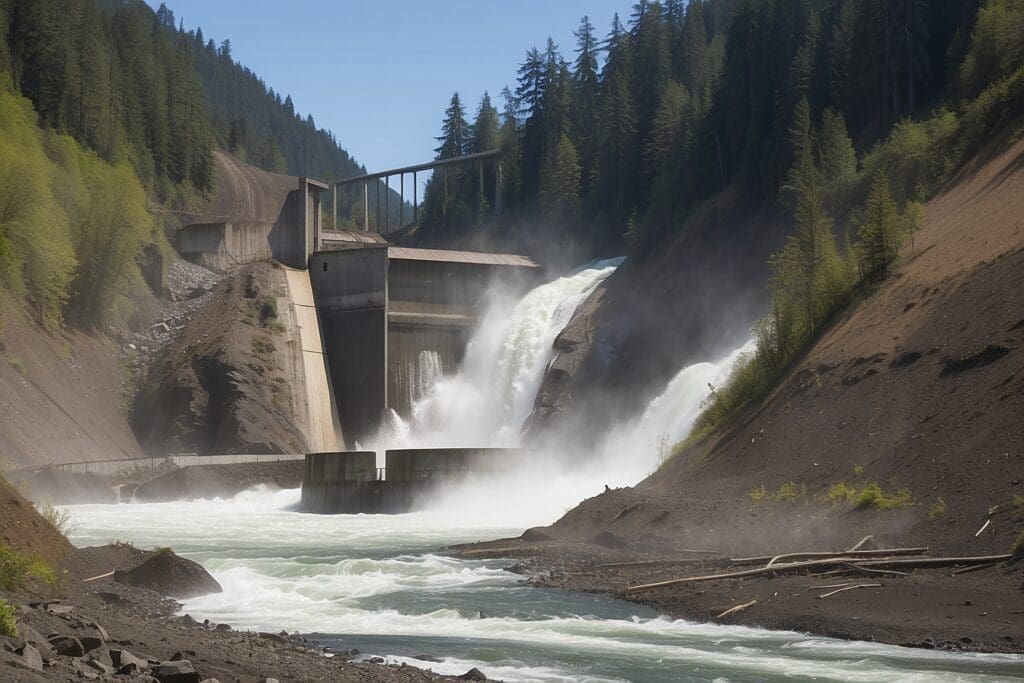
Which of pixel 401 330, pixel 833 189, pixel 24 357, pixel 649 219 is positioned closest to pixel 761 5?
pixel 649 219

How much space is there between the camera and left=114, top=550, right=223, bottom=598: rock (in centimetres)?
2091

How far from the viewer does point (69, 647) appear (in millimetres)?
11297

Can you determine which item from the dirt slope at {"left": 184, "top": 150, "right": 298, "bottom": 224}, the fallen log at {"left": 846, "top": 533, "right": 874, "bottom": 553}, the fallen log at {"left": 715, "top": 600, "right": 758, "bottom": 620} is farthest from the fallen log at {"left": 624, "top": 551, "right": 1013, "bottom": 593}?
the dirt slope at {"left": 184, "top": 150, "right": 298, "bottom": 224}

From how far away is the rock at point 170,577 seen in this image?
2091 centimetres

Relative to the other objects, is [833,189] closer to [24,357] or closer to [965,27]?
[965,27]

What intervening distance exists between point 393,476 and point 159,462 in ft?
37.2

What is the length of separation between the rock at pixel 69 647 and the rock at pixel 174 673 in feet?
2.30

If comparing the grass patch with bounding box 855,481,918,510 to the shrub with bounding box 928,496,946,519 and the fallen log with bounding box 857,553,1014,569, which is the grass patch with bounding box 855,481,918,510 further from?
the fallen log with bounding box 857,553,1014,569

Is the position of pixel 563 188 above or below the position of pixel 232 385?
above

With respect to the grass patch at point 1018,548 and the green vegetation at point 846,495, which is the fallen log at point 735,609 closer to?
the grass patch at point 1018,548

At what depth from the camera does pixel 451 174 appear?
105 metres

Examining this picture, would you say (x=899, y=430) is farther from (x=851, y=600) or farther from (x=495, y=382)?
(x=495, y=382)

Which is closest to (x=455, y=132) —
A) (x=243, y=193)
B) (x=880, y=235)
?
(x=243, y=193)

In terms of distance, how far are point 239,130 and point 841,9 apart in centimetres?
9853
